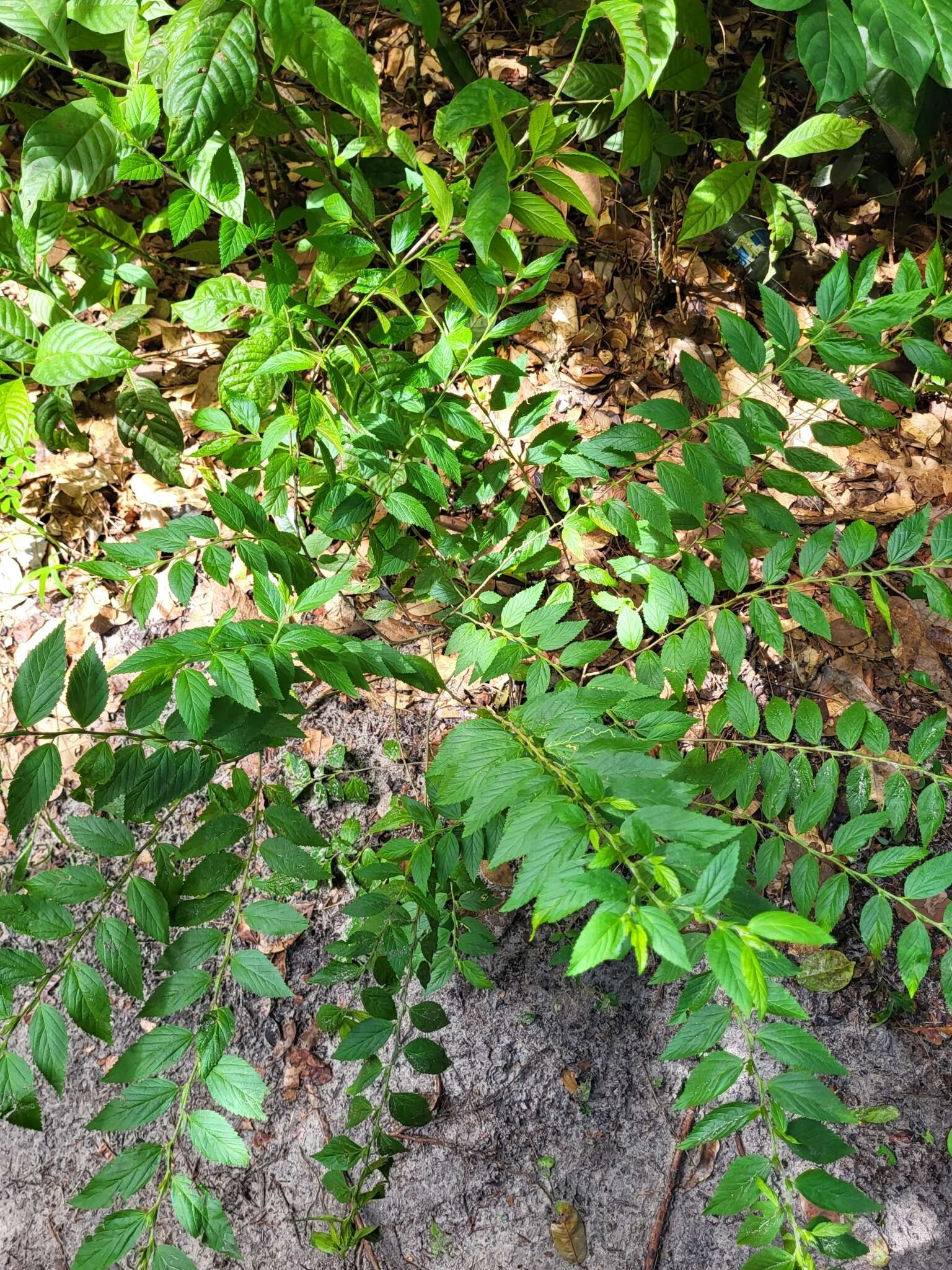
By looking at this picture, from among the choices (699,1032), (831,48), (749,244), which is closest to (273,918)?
(699,1032)

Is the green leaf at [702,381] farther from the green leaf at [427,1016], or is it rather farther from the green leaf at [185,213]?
the green leaf at [427,1016]

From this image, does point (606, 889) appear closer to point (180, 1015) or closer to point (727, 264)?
point (180, 1015)

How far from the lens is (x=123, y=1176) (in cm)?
113

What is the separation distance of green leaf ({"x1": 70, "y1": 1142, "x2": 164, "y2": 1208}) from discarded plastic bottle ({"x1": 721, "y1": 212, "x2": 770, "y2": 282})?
2430mm

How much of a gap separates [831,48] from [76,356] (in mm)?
1422

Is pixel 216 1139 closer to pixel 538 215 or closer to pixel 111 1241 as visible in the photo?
pixel 111 1241

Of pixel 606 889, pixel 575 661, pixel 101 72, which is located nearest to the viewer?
pixel 606 889

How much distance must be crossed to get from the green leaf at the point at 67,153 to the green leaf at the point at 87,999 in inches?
46.0

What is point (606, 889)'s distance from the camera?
0.79m

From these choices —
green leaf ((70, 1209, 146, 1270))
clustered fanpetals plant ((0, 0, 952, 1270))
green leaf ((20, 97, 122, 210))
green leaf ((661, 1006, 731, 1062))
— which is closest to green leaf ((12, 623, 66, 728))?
clustered fanpetals plant ((0, 0, 952, 1270))

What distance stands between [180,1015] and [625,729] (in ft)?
4.49

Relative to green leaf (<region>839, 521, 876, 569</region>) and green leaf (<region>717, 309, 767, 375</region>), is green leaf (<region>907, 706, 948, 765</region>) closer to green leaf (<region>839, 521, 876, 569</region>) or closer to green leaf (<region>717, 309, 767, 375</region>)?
green leaf (<region>839, 521, 876, 569</region>)

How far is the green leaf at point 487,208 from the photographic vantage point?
47.1 inches

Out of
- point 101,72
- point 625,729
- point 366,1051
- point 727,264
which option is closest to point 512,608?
point 625,729
